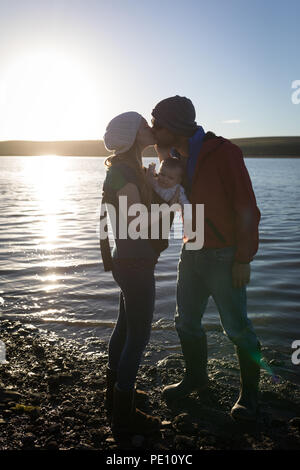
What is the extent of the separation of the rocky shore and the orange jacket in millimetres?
1482

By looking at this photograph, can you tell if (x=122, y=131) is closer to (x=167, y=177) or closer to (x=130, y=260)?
(x=167, y=177)

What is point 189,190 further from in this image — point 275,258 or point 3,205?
point 3,205

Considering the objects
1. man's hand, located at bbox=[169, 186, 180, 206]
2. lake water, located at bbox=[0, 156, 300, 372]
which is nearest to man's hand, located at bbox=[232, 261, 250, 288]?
man's hand, located at bbox=[169, 186, 180, 206]

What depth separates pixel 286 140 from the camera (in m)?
158

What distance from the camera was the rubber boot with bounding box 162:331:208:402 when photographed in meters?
4.21

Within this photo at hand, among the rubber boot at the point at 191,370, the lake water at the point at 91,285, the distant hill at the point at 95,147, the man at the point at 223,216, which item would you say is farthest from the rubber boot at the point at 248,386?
the distant hill at the point at 95,147

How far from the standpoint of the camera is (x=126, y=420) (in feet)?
11.8

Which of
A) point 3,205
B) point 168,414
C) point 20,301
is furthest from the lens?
point 3,205

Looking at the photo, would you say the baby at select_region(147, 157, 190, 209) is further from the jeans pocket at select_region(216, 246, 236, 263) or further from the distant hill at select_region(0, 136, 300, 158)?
the distant hill at select_region(0, 136, 300, 158)

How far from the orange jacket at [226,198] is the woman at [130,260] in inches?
19.7

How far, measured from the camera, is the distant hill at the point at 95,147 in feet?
449

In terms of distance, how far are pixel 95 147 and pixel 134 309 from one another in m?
180
